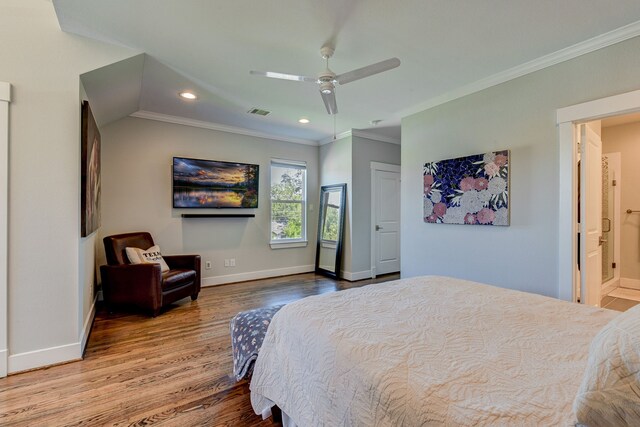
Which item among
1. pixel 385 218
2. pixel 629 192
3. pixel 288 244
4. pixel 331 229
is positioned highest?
pixel 629 192

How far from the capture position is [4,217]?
2.12 metres

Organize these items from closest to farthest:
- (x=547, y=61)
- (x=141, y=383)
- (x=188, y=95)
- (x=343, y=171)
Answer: (x=141, y=383) < (x=547, y=61) < (x=188, y=95) < (x=343, y=171)

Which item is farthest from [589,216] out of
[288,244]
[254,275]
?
[254,275]

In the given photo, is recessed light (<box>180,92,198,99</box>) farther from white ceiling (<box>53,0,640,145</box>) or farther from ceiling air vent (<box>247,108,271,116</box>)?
ceiling air vent (<box>247,108,271,116</box>)

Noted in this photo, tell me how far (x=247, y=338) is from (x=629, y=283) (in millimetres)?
5579

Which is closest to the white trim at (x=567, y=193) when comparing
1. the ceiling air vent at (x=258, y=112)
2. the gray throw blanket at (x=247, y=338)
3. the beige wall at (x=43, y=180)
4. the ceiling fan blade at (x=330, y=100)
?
the ceiling fan blade at (x=330, y=100)

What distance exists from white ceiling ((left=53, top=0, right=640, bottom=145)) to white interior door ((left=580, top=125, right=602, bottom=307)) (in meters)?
0.83

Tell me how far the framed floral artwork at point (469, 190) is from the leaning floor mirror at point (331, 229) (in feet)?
5.97

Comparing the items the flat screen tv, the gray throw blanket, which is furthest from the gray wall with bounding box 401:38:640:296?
the flat screen tv

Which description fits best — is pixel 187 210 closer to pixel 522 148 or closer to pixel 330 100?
pixel 330 100

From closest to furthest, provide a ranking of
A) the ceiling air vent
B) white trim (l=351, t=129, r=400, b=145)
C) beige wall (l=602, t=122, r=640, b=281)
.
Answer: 1. the ceiling air vent
2. beige wall (l=602, t=122, r=640, b=281)
3. white trim (l=351, t=129, r=400, b=145)

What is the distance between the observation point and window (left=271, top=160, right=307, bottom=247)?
5355 mm

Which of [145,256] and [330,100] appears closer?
[330,100]

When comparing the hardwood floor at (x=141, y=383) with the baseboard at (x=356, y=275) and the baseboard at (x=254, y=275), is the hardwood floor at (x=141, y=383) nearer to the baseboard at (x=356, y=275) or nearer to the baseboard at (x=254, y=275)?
the baseboard at (x=254, y=275)
